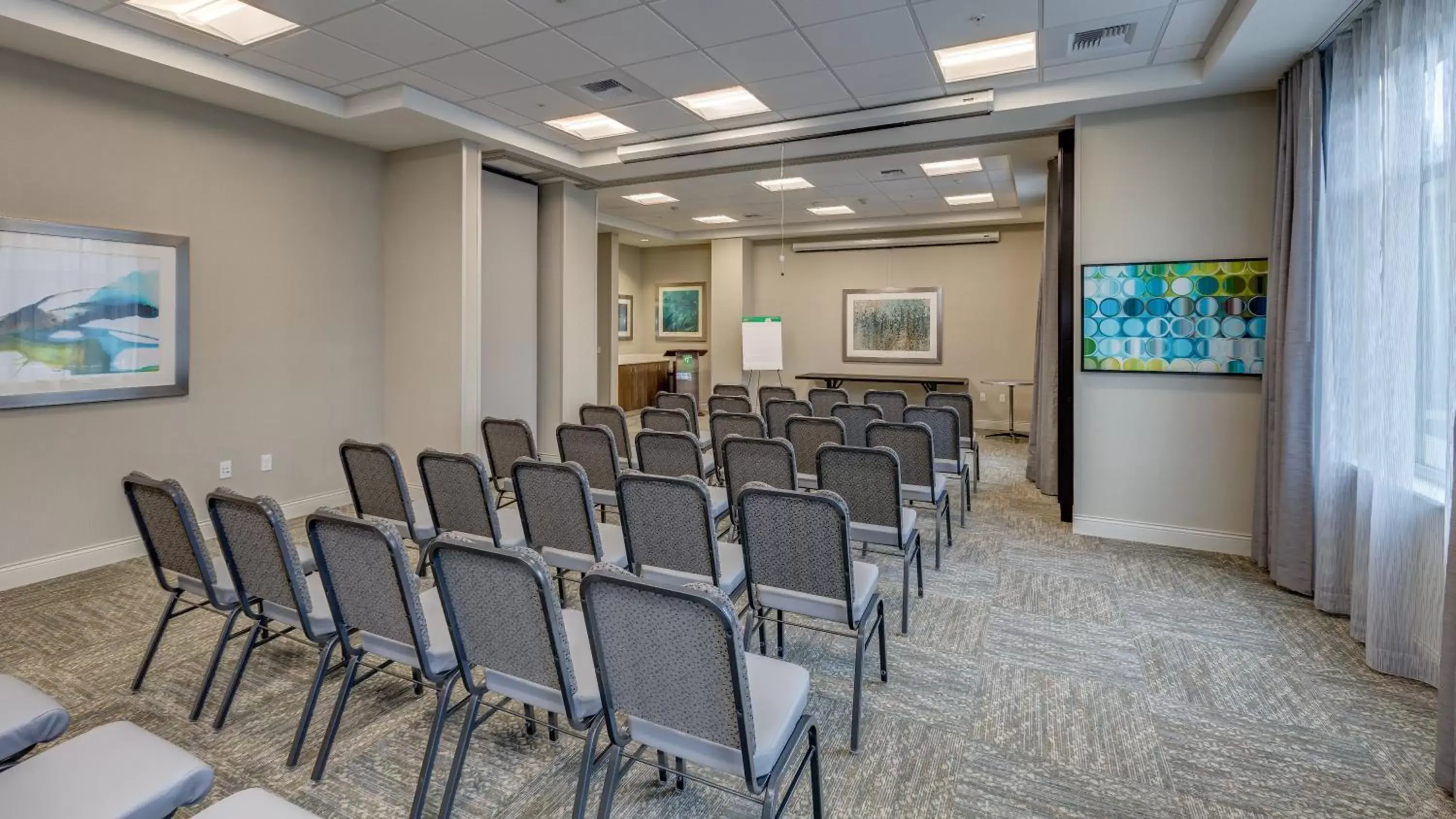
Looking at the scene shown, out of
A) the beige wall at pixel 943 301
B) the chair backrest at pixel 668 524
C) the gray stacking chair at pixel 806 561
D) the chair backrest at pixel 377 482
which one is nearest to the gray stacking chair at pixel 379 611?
the chair backrest at pixel 668 524

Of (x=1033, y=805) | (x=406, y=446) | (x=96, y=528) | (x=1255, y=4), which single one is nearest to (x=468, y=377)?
(x=406, y=446)

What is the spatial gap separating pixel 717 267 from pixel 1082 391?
6.62 m

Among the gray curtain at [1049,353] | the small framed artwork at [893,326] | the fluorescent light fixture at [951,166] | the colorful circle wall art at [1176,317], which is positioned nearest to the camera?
the colorful circle wall art at [1176,317]

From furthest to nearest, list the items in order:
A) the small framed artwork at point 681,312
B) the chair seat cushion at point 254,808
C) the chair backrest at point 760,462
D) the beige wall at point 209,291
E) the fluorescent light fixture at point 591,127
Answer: the small framed artwork at point 681,312
the fluorescent light fixture at point 591,127
the beige wall at point 209,291
the chair backrest at point 760,462
the chair seat cushion at point 254,808

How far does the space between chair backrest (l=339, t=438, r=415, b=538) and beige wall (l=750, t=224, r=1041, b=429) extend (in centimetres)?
762

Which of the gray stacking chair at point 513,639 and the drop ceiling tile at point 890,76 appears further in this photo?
the drop ceiling tile at point 890,76

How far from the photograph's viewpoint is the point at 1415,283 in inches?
111

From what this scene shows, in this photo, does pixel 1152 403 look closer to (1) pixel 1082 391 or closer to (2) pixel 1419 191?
(1) pixel 1082 391

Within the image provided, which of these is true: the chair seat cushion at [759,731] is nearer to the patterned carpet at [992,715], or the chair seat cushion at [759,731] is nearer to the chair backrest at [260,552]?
the patterned carpet at [992,715]

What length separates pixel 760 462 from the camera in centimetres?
341

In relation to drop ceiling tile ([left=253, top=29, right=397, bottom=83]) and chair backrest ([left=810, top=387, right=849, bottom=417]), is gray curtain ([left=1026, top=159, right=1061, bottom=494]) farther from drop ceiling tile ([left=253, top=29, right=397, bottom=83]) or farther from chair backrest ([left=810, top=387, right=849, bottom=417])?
drop ceiling tile ([left=253, top=29, right=397, bottom=83])

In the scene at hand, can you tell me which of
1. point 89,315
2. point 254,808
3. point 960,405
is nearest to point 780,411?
point 960,405

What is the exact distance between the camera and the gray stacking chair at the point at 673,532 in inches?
97.1

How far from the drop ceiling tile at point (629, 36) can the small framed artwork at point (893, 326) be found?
252 inches
